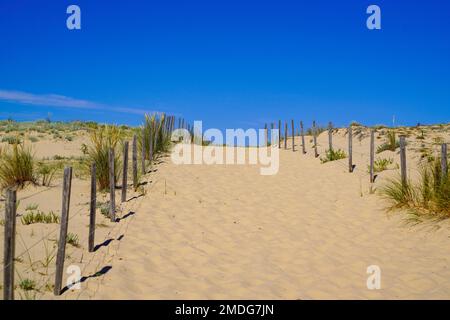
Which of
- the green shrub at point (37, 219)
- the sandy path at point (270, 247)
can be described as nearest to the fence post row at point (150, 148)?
the sandy path at point (270, 247)

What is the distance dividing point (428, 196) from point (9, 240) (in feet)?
25.5

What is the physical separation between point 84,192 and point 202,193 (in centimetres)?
310

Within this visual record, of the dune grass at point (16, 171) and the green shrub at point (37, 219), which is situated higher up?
the dune grass at point (16, 171)

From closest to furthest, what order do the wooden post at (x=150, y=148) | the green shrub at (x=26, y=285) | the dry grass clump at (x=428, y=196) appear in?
1. the green shrub at (x=26, y=285)
2. the dry grass clump at (x=428, y=196)
3. the wooden post at (x=150, y=148)

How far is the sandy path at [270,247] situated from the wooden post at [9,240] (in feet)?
4.04

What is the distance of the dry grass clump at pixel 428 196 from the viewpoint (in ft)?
26.8

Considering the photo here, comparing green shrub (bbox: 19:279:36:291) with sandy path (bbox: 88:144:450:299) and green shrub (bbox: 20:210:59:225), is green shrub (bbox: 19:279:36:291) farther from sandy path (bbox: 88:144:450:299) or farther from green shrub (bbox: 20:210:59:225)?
green shrub (bbox: 20:210:59:225)

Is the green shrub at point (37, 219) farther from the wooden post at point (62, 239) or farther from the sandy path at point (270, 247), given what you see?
the wooden post at point (62, 239)

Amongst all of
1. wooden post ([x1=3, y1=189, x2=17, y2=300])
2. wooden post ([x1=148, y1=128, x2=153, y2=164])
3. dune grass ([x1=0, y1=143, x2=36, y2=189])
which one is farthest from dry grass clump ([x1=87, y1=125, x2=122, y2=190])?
wooden post ([x1=3, y1=189, x2=17, y2=300])

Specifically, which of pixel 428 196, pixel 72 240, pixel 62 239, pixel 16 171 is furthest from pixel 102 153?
pixel 428 196

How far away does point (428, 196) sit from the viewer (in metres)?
8.70

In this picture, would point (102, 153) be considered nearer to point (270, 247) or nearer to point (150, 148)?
point (150, 148)

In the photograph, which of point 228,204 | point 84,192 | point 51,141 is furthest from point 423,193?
point 51,141
